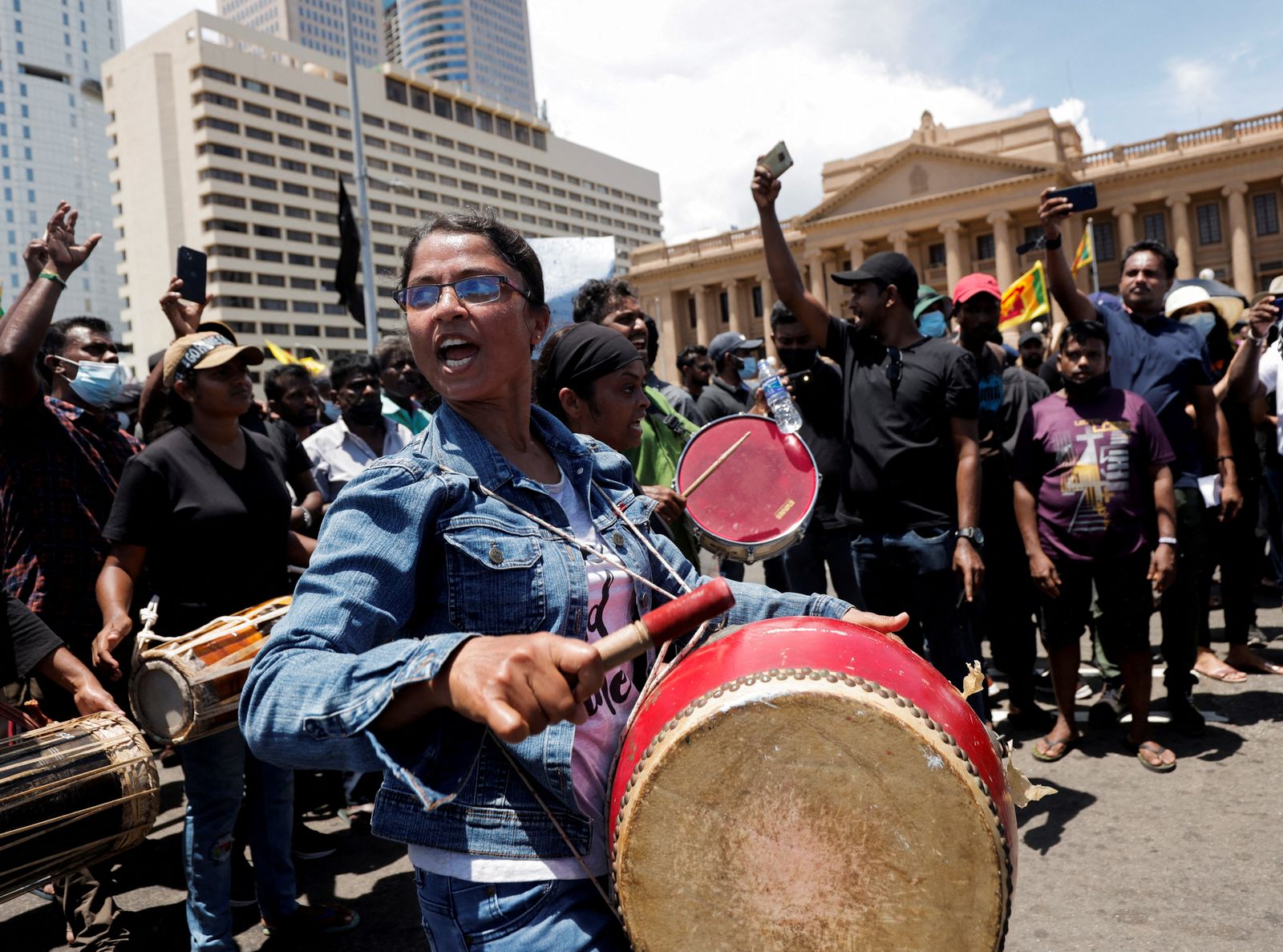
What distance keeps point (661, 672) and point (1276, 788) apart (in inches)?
155

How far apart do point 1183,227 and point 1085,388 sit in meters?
62.0

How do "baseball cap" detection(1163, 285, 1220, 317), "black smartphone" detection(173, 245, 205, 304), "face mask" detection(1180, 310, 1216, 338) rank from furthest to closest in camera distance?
"baseball cap" detection(1163, 285, 1220, 317) < "face mask" detection(1180, 310, 1216, 338) < "black smartphone" detection(173, 245, 205, 304)

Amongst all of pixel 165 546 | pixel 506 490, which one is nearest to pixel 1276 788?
pixel 506 490

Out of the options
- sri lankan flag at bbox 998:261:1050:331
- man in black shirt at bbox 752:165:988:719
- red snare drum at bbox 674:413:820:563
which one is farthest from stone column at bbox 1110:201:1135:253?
red snare drum at bbox 674:413:820:563

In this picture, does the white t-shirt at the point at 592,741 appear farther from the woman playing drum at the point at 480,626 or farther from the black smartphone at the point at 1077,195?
the black smartphone at the point at 1077,195

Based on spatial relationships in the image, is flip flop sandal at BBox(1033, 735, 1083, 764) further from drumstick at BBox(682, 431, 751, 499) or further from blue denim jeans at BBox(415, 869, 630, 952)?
blue denim jeans at BBox(415, 869, 630, 952)

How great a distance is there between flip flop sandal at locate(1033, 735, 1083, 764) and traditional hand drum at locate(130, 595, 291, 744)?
3.74 m

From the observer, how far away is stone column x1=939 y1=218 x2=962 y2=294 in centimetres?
6234

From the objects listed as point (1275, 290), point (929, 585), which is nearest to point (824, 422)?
point (929, 585)

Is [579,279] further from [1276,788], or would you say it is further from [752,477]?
[1276,788]

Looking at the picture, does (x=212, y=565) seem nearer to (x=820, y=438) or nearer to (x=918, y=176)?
(x=820, y=438)

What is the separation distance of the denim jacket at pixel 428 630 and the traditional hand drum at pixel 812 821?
0.66 ft

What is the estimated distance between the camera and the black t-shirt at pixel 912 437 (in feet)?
13.5

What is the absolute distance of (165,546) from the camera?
3.38m
